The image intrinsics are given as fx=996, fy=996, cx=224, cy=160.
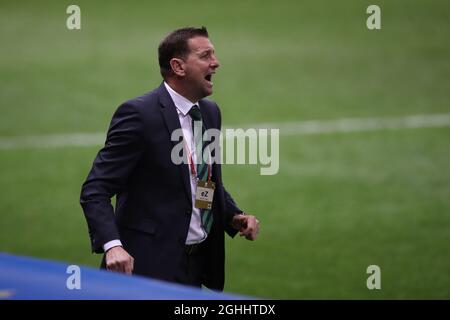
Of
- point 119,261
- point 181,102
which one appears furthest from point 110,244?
point 181,102

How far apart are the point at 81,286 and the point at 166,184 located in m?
1.16

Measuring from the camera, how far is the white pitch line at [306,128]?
13742mm

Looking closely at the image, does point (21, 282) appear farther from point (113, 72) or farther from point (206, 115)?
point (113, 72)

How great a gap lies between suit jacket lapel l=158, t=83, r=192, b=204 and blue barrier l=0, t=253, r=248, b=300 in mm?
936

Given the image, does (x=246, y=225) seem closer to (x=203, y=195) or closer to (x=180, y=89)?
(x=203, y=195)

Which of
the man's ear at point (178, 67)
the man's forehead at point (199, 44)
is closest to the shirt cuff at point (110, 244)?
the man's ear at point (178, 67)

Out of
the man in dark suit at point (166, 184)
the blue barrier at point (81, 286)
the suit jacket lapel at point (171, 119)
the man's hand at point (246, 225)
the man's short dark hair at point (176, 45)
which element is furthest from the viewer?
the man's hand at point (246, 225)

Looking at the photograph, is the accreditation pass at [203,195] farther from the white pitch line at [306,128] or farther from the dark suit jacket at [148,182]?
the white pitch line at [306,128]

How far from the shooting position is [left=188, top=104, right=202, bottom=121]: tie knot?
541cm

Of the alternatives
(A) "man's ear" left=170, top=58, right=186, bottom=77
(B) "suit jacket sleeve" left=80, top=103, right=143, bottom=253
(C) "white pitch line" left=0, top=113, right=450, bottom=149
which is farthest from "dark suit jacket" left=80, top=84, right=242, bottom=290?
(C) "white pitch line" left=0, top=113, right=450, bottom=149

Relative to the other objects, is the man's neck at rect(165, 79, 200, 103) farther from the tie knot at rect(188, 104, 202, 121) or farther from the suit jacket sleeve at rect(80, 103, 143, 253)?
the suit jacket sleeve at rect(80, 103, 143, 253)

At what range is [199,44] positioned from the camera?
212 inches

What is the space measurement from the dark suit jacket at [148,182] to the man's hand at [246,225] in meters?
0.42
